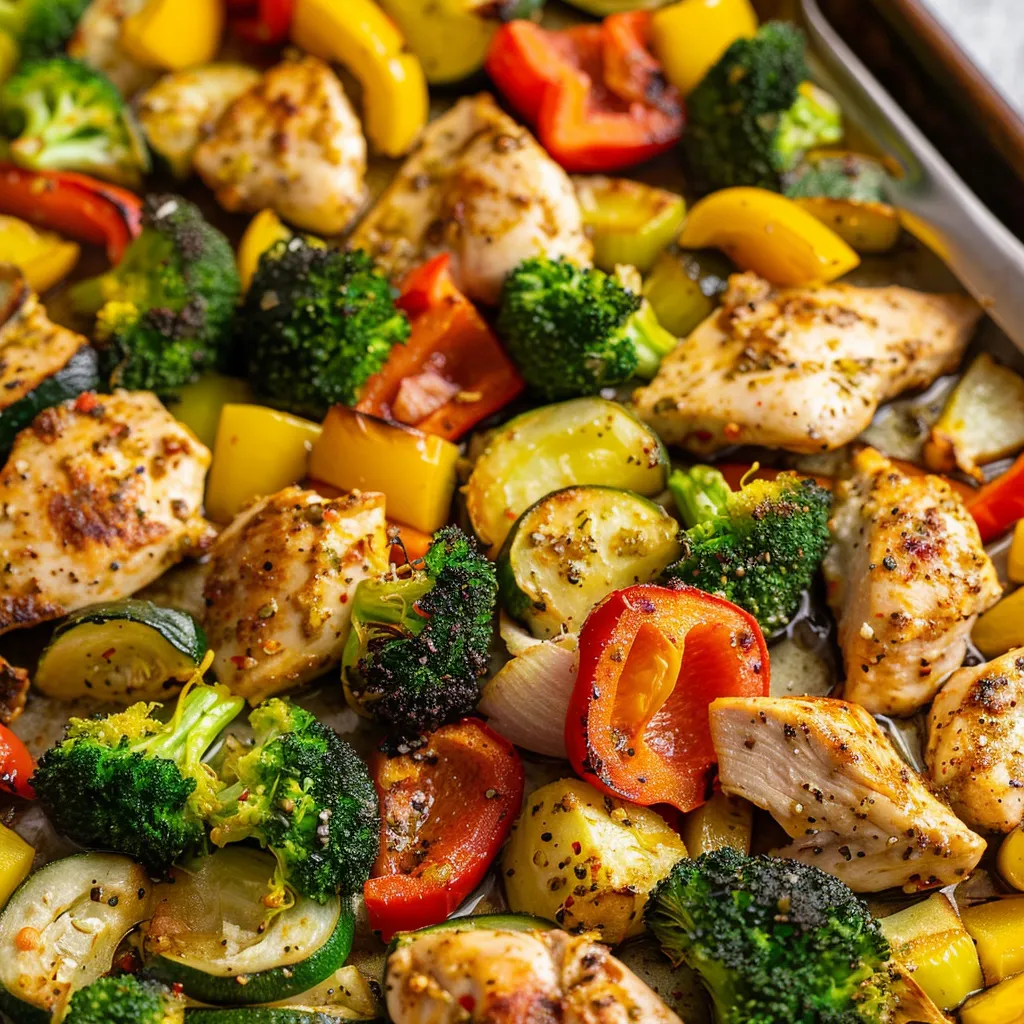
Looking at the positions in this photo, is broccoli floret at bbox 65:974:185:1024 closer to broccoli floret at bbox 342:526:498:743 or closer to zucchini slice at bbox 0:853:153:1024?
zucchini slice at bbox 0:853:153:1024

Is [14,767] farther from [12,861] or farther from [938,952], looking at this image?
[938,952]

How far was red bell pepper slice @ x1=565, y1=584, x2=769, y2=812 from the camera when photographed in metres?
2.83

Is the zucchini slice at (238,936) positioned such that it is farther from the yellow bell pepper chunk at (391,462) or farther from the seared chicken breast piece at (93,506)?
the yellow bell pepper chunk at (391,462)

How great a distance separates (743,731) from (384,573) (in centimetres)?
108

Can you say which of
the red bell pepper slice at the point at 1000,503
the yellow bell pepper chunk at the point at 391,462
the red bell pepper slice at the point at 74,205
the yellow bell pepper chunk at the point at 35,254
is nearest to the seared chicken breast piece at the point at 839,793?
the red bell pepper slice at the point at 1000,503

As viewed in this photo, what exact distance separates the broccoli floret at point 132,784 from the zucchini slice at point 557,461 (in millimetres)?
1029

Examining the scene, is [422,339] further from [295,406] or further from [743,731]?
[743,731]

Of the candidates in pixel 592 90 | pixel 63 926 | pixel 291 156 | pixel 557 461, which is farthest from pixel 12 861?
pixel 592 90

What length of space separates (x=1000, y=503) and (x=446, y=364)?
1773mm

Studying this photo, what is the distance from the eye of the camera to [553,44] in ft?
13.3

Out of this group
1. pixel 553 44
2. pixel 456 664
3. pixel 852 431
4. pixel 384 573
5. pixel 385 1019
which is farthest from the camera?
pixel 553 44

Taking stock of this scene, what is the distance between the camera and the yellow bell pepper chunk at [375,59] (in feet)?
12.7

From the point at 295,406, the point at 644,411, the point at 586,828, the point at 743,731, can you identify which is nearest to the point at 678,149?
the point at 644,411

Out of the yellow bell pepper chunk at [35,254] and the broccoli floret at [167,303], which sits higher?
the yellow bell pepper chunk at [35,254]
